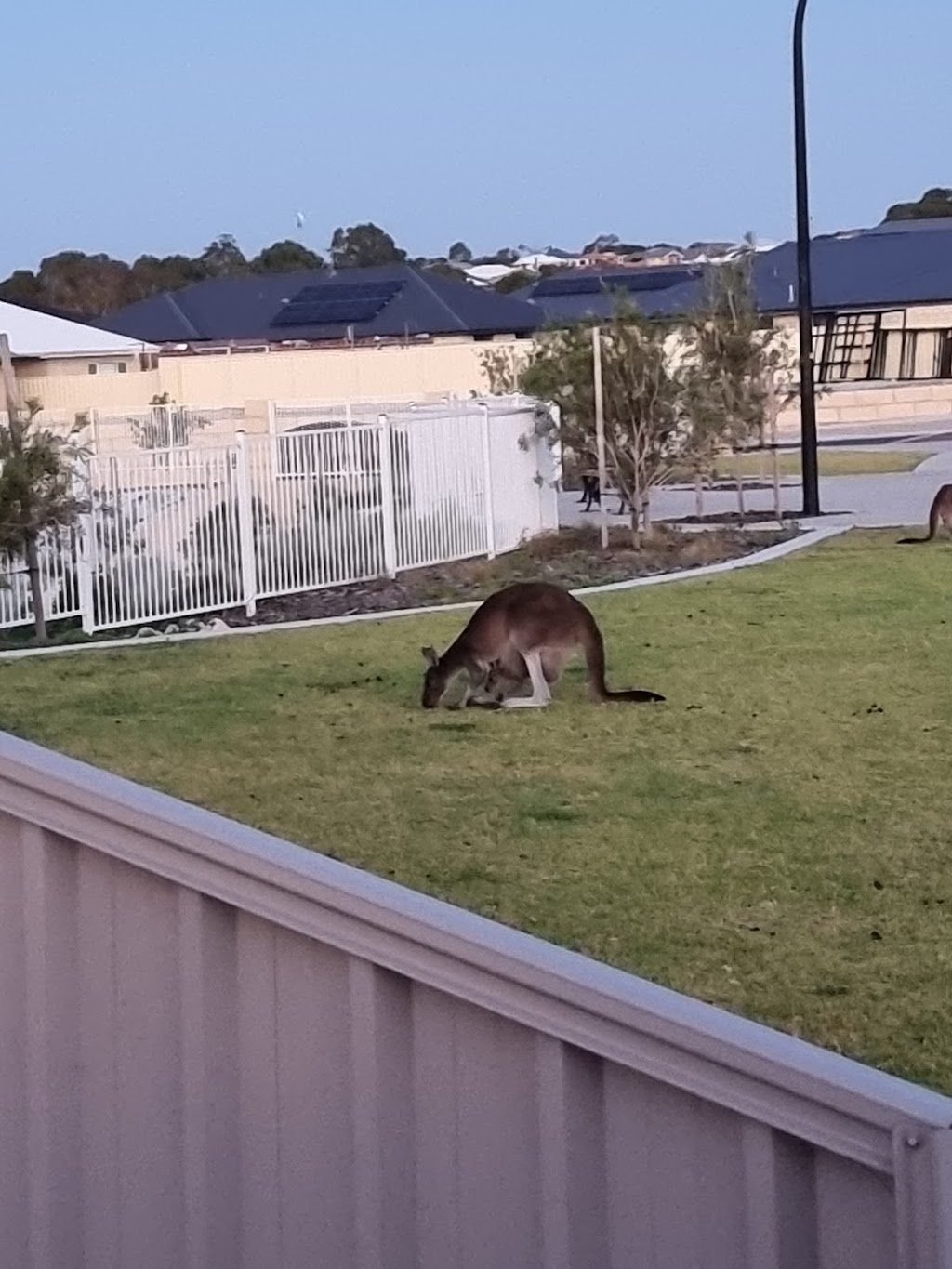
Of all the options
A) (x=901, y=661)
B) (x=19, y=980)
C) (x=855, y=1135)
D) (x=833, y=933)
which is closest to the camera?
(x=855, y=1135)

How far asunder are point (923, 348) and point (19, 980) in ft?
230

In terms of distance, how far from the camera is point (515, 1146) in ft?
8.86

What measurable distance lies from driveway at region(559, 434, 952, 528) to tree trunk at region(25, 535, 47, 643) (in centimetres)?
935

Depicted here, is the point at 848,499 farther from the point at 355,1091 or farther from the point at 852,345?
the point at 852,345

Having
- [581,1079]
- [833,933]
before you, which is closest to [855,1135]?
[581,1079]

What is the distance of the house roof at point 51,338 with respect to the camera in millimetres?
37125

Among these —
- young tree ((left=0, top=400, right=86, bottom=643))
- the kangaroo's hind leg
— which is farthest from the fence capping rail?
young tree ((left=0, top=400, right=86, bottom=643))

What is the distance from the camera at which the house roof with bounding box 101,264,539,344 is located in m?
59.9

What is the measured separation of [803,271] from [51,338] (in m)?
16.4

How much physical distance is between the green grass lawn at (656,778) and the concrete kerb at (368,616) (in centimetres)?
32

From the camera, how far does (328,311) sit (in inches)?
2456

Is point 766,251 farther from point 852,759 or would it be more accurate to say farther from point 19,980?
point 19,980

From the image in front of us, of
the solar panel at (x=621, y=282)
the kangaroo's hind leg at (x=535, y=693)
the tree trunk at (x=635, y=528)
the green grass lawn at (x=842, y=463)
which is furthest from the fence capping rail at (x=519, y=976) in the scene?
the solar panel at (x=621, y=282)

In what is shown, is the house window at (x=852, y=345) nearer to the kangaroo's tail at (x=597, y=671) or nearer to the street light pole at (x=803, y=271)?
the street light pole at (x=803, y=271)
